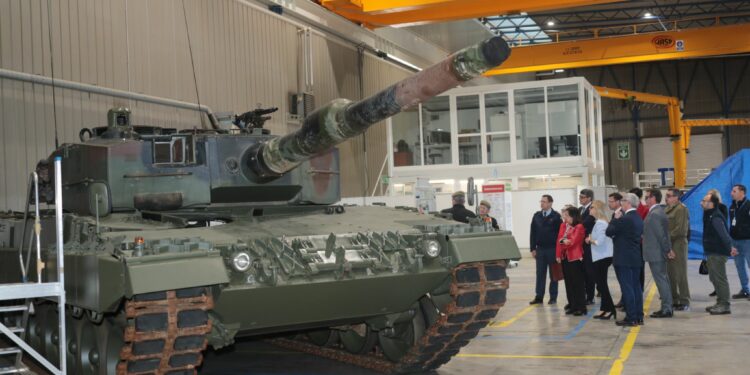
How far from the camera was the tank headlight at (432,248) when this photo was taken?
8305mm

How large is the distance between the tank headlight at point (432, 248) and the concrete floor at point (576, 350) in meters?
1.60

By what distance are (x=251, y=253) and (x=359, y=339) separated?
3.03 metres

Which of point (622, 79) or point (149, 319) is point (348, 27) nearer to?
point (149, 319)

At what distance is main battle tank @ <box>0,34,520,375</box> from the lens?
275 inches

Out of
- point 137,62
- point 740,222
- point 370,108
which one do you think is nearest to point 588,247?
point 740,222

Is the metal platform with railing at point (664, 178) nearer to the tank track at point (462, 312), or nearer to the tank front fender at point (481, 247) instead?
the tank track at point (462, 312)

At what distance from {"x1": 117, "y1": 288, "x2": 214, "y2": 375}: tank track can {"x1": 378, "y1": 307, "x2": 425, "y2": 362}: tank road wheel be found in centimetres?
270

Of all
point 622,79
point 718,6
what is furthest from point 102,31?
point 622,79

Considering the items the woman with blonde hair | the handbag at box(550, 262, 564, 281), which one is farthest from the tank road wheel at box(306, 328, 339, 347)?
the handbag at box(550, 262, 564, 281)

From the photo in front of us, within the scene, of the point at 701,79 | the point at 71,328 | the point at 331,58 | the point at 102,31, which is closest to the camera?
the point at 71,328

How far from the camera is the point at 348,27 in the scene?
86.5 feet

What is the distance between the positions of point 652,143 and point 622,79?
12.7 feet

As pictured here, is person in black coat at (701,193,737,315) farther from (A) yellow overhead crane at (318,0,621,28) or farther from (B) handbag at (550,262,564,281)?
(A) yellow overhead crane at (318,0,621,28)

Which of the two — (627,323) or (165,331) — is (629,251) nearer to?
(627,323)
